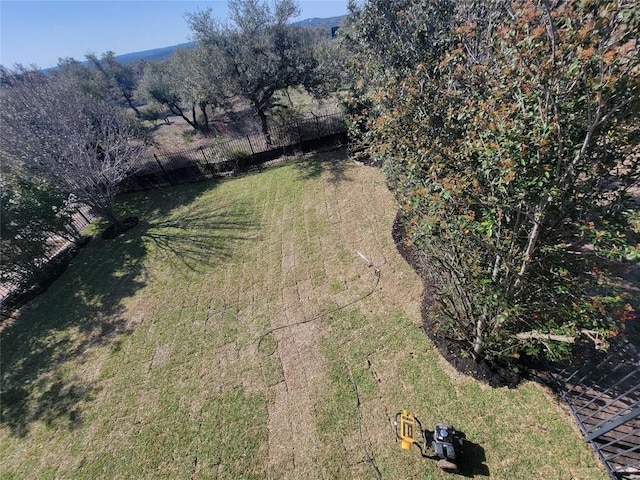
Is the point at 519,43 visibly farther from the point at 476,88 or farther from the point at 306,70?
the point at 306,70

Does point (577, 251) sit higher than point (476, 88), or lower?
lower

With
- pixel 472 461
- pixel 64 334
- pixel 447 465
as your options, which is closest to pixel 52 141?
pixel 64 334

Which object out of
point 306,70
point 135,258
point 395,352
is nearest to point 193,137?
point 306,70

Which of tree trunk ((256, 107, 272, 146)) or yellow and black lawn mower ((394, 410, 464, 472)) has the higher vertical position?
tree trunk ((256, 107, 272, 146))

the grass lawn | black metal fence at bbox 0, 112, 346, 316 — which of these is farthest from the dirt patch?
black metal fence at bbox 0, 112, 346, 316

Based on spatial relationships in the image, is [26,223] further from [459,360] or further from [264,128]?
[459,360]

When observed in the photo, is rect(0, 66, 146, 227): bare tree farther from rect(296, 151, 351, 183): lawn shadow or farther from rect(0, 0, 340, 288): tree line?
rect(296, 151, 351, 183): lawn shadow
